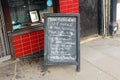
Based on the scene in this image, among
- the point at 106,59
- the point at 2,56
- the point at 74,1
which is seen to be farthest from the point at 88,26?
the point at 2,56

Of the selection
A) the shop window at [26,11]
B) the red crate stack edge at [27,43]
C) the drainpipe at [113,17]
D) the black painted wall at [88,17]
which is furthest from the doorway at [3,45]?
the drainpipe at [113,17]

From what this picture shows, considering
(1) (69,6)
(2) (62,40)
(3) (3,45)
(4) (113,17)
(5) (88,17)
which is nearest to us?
(2) (62,40)

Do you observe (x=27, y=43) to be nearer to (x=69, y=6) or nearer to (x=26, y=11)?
(x=26, y=11)

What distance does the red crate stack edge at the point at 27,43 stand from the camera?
506 centimetres

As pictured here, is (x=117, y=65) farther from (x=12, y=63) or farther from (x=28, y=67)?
(x=12, y=63)

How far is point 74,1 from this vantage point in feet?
18.8

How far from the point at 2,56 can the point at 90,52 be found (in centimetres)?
215

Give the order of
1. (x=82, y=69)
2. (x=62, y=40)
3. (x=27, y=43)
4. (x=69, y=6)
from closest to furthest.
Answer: (x=62, y=40)
(x=82, y=69)
(x=27, y=43)
(x=69, y=6)

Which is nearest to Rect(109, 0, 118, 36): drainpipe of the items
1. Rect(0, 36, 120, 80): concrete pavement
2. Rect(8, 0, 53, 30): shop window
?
Rect(0, 36, 120, 80): concrete pavement

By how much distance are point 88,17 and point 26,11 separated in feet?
6.28

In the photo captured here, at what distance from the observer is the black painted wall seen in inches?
241

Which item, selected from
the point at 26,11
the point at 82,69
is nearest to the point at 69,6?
the point at 26,11

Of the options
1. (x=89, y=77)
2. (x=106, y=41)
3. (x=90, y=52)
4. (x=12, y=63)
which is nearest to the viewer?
(x=89, y=77)

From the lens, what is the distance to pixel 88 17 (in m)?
6.27
